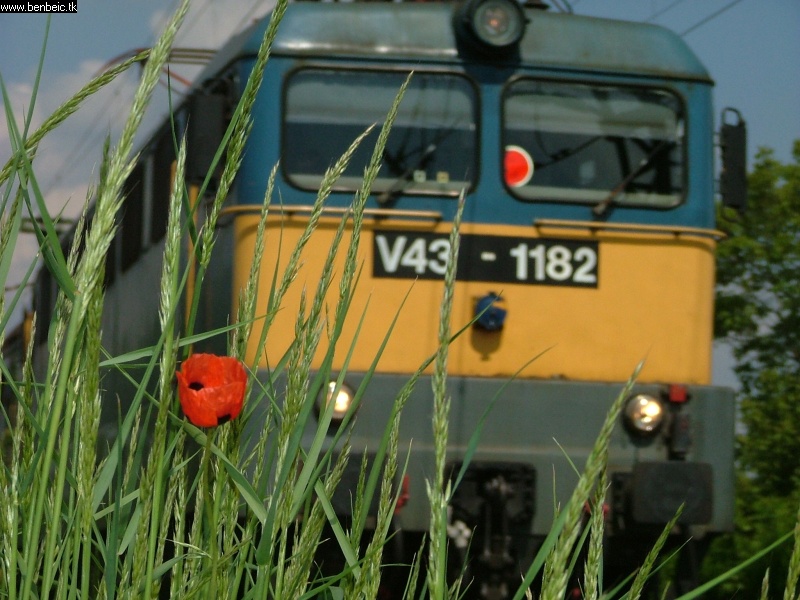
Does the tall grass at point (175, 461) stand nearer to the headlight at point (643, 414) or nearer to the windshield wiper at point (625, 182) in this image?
the headlight at point (643, 414)

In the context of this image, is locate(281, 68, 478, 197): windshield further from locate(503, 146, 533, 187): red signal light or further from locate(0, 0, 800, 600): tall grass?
locate(0, 0, 800, 600): tall grass

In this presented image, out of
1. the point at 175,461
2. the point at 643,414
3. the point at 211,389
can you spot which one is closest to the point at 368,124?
the point at 643,414

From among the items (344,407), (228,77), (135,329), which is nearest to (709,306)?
(344,407)

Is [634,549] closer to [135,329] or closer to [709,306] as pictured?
[709,306]

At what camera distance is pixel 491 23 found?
5176 mm

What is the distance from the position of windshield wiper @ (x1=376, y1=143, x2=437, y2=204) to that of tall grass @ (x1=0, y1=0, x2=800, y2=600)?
12.8 ft

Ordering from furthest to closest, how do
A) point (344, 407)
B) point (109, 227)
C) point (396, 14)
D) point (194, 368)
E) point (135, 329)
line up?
point (135, 329) < point (396, 14) < point (344, 407) < point (194, 368) < point (109, 227)

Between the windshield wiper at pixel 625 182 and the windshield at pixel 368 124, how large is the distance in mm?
562

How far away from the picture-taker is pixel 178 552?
1.12 m

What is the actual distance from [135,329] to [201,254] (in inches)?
217

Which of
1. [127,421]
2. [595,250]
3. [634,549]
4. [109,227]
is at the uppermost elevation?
[595,250]

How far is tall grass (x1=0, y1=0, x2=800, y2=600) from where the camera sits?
3.10 feet

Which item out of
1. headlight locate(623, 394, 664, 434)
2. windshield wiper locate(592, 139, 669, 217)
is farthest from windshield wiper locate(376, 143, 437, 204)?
headlight locate(623, 394, 664, 434)

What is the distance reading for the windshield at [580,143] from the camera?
17.2 feet
